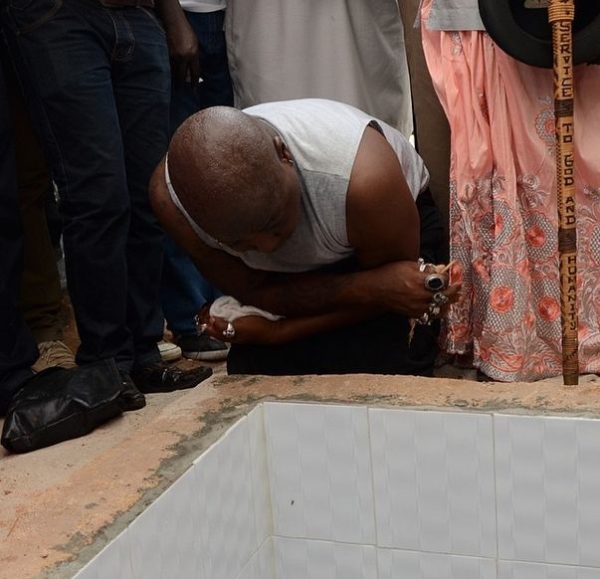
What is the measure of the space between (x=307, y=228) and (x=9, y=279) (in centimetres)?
78

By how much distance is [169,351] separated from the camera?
3.35 meters

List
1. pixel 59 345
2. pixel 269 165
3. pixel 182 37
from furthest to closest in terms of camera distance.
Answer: pixel 59 345 → pixel 182 37 → pixel 269 165

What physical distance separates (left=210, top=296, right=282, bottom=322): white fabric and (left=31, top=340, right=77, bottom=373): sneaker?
0.74 m

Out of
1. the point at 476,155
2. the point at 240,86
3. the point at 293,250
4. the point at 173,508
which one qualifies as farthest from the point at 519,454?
the point at 240,86

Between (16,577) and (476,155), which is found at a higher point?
(476,155)

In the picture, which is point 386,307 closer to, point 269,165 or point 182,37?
point 269,165

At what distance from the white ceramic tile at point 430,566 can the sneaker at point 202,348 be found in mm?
1587

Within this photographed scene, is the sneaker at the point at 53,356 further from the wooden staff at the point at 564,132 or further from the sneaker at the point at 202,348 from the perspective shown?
the wooden staff at the point at 564,132

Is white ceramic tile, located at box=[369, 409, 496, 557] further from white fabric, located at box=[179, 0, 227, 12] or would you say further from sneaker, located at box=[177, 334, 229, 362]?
white fabric, located at box=[179, 0, 227, 12]

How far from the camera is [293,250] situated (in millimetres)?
2492

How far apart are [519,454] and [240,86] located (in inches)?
68.5

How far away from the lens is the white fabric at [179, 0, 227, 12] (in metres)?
3.12

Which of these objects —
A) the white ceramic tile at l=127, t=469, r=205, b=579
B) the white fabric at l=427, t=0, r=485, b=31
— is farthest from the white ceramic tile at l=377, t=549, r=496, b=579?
the white fabric at l=427, t=0, r=485, b=31

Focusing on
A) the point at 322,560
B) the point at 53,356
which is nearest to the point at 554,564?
the point at 322,560
